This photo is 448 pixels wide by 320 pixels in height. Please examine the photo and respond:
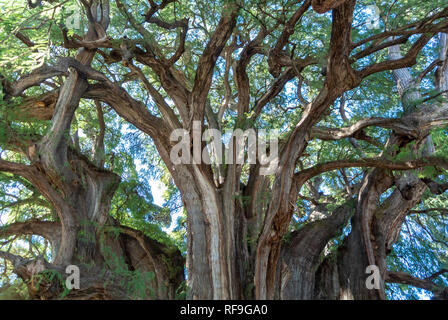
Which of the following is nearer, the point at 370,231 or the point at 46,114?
the point at 46,114

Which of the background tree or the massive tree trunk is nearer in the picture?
the massive tree trunk

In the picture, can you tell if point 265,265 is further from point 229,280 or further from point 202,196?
point 202,196

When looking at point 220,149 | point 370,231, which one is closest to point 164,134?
point 220,149

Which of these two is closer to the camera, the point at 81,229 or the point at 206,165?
the point at 81,229

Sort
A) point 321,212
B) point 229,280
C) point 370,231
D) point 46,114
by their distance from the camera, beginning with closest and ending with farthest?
point 229,280
point 46,114
point 370,231
point 321,212

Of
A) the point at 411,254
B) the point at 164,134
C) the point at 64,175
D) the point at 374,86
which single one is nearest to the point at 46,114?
the point at 64,175

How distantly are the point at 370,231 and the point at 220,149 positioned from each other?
2.49 metres

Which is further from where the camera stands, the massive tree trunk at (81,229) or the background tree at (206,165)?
the background tree at (206,165)

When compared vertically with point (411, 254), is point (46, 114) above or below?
above

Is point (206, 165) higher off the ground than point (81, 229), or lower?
higher

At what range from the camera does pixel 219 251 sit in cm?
470
